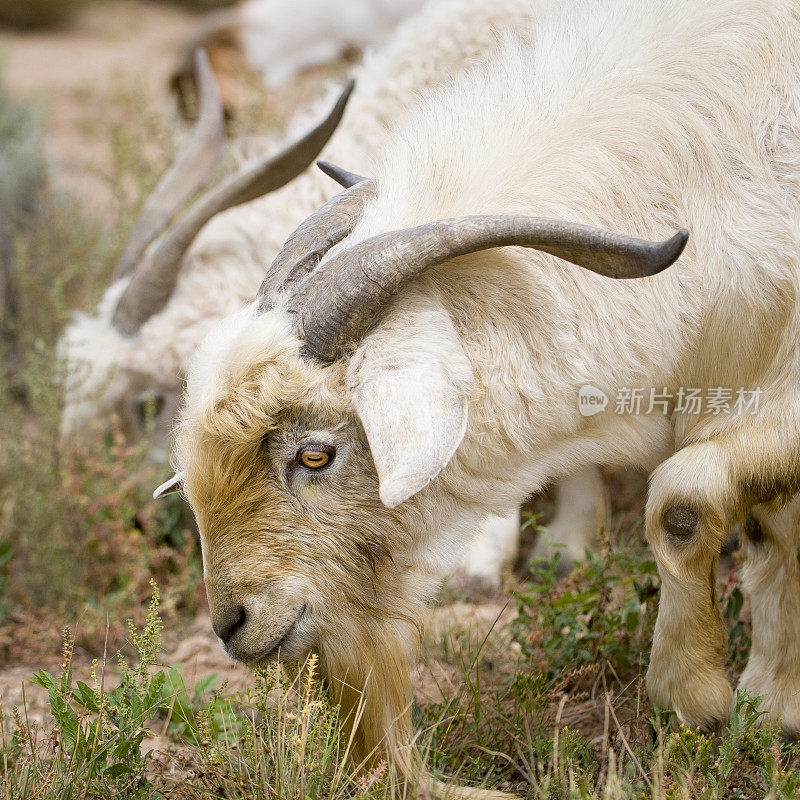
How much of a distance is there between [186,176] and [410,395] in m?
3.25

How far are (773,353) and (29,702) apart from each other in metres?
2.62

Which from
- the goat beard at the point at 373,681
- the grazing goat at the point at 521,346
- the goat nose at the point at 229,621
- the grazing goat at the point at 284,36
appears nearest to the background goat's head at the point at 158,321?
the grazing goat at the point at 521,346

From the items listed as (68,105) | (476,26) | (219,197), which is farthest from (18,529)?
(68,105)

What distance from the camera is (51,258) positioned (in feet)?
19.3

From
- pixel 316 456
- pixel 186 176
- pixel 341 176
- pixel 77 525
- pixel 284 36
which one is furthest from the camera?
pixel 284 36

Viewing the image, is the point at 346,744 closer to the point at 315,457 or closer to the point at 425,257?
the point at 315,457

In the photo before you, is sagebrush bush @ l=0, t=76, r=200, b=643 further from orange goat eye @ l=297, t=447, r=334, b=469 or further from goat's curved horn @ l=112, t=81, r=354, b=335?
orange goat eye @ l=297, t=447, r=334, b=469

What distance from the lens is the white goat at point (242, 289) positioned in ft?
14.5

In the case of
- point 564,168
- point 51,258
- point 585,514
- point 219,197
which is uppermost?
point 564,168

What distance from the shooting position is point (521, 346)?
245 cm

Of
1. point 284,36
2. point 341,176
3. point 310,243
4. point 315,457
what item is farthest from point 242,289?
point 284,36

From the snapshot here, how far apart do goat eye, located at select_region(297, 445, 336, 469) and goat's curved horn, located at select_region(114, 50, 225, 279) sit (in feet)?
9.21

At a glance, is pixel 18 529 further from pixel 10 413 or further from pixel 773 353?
pixel 773 353

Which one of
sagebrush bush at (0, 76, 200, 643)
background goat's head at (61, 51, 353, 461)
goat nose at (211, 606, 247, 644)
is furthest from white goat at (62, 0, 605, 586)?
goat nose at (211, 606, 247, 644)
